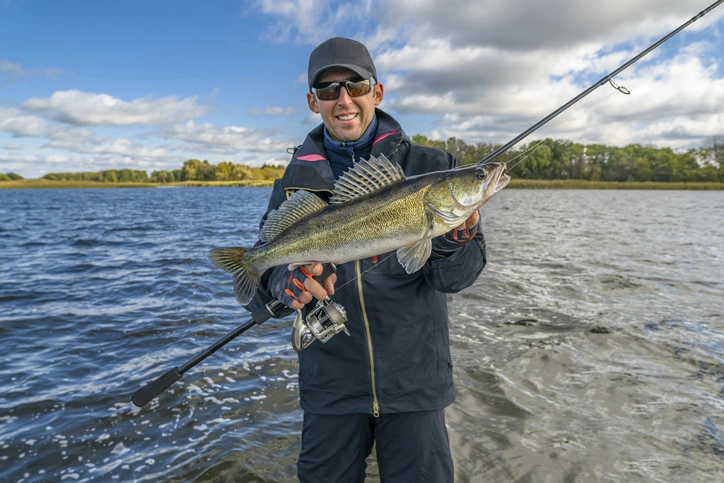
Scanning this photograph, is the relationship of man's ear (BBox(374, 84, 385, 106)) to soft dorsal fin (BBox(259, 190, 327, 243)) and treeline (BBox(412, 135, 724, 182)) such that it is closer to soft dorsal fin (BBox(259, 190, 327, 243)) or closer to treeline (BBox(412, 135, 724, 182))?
soft dorsal fin (BBox(259, 190, 327, 243))

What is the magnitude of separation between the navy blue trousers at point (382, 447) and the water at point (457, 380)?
146 centimetres

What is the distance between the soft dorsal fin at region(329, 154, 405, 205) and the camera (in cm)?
314

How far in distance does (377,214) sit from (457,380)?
14.4 ft

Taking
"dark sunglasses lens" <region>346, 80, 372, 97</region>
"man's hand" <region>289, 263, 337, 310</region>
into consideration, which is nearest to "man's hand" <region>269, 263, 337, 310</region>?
"man's hand" <region>289, 263, 337, 310</region>

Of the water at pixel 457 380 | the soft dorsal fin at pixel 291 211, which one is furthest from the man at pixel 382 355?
the water at pixel 457 380

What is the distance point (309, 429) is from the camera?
341cm

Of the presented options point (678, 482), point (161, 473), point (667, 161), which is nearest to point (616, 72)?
point (678, 482)

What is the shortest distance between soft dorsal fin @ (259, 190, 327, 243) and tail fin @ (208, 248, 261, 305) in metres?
0.28

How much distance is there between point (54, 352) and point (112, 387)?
2315 mm

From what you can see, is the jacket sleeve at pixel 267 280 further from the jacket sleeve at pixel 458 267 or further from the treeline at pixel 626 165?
the treeline at pixel 626 165

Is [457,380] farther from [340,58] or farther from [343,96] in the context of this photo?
[340,58]

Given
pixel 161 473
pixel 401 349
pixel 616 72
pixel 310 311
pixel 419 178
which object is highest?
pixel 616 72

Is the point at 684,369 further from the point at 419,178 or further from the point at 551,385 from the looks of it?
the point at 419,178

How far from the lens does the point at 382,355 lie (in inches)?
128
